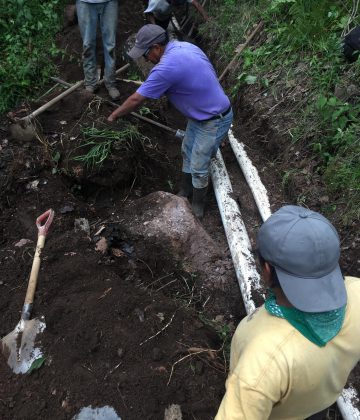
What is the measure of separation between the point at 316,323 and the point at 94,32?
487cm

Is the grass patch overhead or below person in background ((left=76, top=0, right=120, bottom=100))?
overhead

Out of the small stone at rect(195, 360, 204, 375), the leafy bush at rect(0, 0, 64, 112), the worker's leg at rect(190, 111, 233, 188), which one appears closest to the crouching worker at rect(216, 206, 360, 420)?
the small stone at rect(195, 360, 204, 375)

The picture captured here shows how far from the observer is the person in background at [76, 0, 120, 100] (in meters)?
4.91

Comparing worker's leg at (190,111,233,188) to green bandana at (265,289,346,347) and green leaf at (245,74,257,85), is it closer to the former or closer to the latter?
green leaf at (245,74,257,85)

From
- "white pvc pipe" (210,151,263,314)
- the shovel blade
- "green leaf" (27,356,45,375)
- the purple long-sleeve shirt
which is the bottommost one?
the shovel blade

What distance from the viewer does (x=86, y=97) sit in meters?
5.21

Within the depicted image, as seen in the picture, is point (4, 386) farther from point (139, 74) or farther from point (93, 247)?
point (139, 74)

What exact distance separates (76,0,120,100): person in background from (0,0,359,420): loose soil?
Result: 0.27 metres

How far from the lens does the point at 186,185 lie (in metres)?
4.87

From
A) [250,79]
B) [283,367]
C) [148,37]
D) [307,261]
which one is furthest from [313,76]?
[283,367]

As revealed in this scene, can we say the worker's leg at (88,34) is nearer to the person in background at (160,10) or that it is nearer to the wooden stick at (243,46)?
the person in background at (160,10)

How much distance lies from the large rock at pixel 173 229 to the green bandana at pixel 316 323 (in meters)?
2.42

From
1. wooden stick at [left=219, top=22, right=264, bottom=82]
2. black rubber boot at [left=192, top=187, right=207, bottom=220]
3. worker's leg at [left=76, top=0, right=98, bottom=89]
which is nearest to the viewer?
black rubber boot at [left=192, top=187, right=207, bottom=220]

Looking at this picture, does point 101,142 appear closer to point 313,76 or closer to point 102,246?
point 102,246
